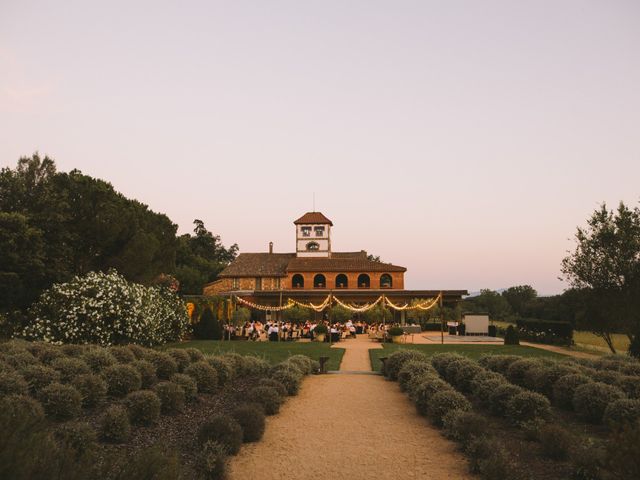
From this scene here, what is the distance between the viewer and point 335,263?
45.8 meters

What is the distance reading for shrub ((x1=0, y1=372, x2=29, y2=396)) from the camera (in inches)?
327

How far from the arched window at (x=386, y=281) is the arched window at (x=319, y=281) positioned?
5.10 m

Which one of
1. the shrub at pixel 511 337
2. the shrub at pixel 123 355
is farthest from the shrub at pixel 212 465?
the shrub at pixel 511 337

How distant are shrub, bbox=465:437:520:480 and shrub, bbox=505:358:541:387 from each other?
467 cm

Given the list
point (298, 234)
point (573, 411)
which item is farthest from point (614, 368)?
point (298, 234)

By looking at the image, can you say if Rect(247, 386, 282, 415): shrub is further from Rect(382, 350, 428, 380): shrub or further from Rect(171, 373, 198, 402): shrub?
Rect(382, 350, 428, 380): shrub

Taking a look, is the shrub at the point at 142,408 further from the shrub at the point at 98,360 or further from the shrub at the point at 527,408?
the shrub at the point at 527,408

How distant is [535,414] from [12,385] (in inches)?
348

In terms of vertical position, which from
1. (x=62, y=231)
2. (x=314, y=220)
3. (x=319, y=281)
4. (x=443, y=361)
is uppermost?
(x=314, y=220)

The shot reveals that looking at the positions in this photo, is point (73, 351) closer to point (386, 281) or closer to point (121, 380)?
point (121, 380)

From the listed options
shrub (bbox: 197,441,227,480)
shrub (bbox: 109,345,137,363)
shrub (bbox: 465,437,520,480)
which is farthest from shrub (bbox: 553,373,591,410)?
shrub (bbox: 109,345,137,363)

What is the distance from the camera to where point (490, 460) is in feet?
20.5

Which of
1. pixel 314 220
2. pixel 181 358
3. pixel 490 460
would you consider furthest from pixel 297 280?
pixel 490 460

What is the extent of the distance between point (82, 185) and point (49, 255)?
13.0 feet
